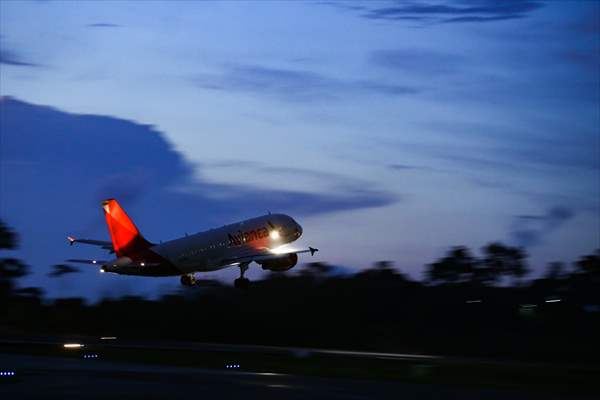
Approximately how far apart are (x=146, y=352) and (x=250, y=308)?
115ft

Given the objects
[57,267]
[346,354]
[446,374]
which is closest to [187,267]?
[346,354]

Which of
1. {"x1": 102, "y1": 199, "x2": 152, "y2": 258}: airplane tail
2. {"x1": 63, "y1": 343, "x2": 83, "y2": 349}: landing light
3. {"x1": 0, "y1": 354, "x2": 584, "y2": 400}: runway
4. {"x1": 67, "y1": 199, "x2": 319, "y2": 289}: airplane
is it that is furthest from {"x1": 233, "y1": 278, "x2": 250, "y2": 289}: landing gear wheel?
{"x1": 0, "y1": 354, "x2": 584, "y2": 400}: runway

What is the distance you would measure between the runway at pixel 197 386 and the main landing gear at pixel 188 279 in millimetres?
28893

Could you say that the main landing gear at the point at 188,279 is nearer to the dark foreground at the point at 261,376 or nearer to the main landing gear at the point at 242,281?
the main landing gear at the point at 242,281

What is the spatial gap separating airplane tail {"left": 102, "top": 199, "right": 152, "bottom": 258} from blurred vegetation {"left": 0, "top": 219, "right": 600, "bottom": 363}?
697 centimetres

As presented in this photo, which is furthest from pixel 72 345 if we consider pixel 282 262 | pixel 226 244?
pixel 282 262

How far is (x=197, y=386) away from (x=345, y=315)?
4844 cm

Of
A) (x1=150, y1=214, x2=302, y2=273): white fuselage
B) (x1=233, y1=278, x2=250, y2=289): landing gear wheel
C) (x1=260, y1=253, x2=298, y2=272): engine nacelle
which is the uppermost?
(x1=150, y1=214, x2=302, y2=273): white fuselage

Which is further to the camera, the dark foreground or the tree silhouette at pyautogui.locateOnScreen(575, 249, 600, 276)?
the tree silhouette at pyautogui.locateOnScreen(575, 249, 600, 276)

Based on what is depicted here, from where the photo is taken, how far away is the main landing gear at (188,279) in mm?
62688

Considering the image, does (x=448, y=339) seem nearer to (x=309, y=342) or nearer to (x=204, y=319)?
(x=309, y=342)

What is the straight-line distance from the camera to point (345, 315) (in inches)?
2963

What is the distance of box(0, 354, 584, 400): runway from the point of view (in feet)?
82.7

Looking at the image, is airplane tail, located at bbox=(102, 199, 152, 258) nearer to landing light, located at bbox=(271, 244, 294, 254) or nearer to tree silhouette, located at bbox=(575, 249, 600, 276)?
landing light, located at bbox=(271, 244, 294, 254)
